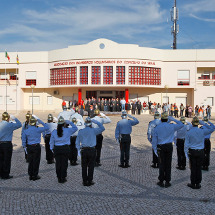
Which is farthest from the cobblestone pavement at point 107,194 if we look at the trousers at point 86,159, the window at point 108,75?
the window at point 108,75

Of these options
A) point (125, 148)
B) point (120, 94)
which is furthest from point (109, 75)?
point (125, 148)

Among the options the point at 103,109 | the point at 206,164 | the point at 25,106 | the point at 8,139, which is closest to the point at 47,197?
the point at 8,139

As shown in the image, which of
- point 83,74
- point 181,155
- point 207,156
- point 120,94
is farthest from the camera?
point 120,94

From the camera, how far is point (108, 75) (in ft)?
102

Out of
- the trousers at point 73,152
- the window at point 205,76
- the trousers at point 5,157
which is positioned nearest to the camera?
the trousers at point 5,157

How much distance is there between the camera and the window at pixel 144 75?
31250mm

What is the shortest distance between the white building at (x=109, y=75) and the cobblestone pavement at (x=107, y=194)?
938 inches

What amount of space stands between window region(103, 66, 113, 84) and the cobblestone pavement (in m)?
23.2

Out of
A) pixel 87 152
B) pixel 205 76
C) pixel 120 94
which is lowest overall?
pixel 87 152

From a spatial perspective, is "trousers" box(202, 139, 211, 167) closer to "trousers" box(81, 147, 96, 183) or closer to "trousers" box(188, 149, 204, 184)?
"trousers" box(188, 149, 204, 184)

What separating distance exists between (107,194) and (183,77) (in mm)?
29201

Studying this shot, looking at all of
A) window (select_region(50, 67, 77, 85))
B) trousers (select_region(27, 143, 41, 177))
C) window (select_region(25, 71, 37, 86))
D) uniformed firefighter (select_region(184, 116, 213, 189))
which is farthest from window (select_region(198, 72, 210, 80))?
trousers (select_region(27, 143, 41, 177))

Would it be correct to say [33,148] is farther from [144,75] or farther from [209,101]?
[209,101]

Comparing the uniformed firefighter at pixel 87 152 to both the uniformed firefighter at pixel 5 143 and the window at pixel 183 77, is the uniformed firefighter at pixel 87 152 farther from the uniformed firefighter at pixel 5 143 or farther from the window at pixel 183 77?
the window at pixel 183 77
